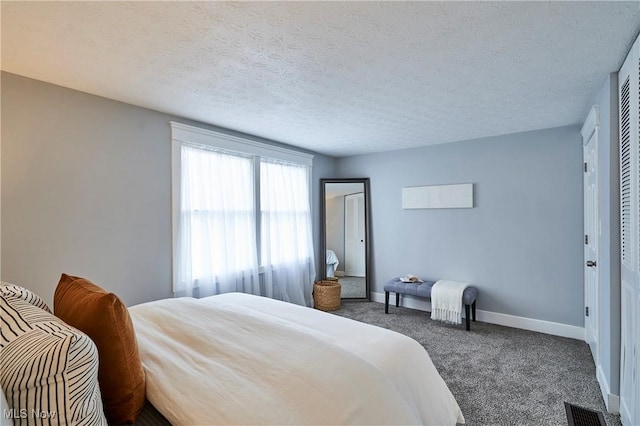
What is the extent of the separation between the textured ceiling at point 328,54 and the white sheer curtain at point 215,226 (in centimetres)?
63

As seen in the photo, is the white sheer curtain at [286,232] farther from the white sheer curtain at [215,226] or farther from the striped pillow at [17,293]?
the striped pillow at [17,293]

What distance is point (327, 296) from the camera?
4559mm

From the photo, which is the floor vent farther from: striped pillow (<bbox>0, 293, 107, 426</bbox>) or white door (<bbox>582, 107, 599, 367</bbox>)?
striped pillow (<bbox>0, 293, 107, 426</bbox>)

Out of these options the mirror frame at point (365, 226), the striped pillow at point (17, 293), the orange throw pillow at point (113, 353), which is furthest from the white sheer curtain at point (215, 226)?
the orange throw pillow at point (113, 353)

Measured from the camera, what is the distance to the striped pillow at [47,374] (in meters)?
0.76

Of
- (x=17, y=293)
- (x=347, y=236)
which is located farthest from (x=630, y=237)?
(x=347, y=236)

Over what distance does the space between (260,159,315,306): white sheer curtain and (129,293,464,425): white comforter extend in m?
2.16

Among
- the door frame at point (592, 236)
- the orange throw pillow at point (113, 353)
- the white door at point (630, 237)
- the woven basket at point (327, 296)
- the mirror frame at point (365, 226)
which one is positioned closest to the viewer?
the orange throw pillow at point (113, 353)

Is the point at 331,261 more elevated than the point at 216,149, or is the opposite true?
the point at 216,149

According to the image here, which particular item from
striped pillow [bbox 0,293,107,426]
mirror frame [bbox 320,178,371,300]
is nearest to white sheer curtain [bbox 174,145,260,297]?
mirror frame [bbox 320,178,371,300]

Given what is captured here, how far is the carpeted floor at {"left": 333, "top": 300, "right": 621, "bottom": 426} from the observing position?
2.17m

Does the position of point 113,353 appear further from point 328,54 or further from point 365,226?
point 365,226

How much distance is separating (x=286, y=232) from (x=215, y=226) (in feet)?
3.80

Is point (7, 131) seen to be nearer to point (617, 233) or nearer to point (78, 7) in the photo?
point (78, 7)
